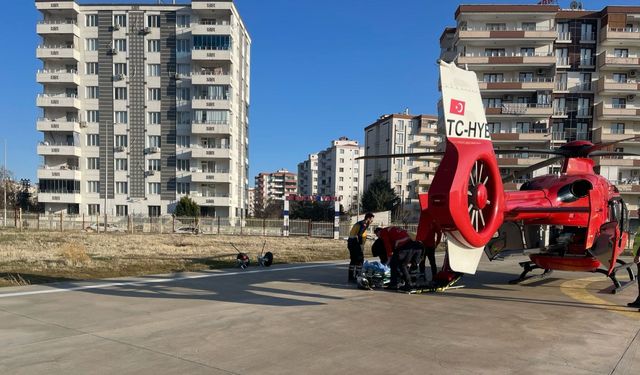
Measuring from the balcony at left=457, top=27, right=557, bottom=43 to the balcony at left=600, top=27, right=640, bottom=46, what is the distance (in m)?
6.55

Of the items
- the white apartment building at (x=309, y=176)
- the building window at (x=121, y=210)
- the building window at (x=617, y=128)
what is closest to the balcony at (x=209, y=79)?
the building window at (x=121, y=210)

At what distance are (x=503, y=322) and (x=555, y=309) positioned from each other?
2.14 meters

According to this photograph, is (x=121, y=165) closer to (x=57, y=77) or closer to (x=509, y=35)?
(x=57, y=77)

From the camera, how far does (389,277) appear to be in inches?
465

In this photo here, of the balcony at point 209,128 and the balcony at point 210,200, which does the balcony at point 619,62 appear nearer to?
the balcony at point 209,128

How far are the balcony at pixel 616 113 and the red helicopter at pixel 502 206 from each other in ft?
161

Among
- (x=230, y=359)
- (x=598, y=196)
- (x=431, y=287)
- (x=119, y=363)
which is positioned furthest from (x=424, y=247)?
(x=119, y=363)

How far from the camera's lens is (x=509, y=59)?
54.7 metres

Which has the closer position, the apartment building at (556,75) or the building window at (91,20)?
the apartment building at (556,75)

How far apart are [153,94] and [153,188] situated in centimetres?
1223

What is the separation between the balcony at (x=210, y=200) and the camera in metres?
58.5

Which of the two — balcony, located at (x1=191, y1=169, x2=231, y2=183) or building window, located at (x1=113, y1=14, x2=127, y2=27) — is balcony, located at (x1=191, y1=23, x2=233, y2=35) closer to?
building window, located at (x1=113, y1=14, x2=127, y2=27)

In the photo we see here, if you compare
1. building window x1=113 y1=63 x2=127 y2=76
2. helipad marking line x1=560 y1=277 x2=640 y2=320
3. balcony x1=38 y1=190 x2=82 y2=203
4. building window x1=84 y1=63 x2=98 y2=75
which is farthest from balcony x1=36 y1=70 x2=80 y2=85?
helipad marking line x1=560 y1=277 x2=640 y2=320

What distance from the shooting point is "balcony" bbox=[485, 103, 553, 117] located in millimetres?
54531
